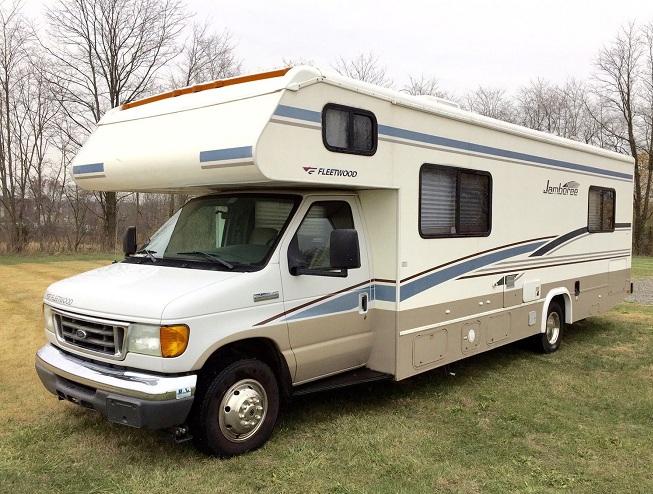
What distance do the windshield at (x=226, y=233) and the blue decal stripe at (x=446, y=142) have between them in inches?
31.9

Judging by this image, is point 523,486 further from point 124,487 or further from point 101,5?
point 101,5

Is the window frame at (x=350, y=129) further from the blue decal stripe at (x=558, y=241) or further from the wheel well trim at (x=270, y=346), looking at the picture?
the blue decal stripe at (x=558, y=241)

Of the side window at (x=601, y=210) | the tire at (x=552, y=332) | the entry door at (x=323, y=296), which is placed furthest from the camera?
the side window at (x=601, y=210)

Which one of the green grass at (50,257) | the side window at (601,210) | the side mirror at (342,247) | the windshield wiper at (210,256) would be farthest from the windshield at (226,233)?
the green grass at (50,257)

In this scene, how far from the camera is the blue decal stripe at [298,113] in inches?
176

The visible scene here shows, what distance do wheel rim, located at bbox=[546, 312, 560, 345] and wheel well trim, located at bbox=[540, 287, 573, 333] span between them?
206 millimetres

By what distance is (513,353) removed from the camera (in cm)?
Answer: 834

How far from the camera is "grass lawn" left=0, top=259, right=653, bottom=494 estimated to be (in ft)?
13.9

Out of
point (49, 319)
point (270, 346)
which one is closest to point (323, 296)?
point (270, 346)

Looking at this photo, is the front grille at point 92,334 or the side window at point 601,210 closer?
the front grille at point 92,334

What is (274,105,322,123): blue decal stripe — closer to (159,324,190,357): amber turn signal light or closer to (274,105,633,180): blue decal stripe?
(274,105,633,180): blue decal stripe

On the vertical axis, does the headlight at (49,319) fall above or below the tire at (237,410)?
above

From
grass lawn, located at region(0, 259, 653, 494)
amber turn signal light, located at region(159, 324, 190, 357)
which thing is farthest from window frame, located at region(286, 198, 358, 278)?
grass lawn, located at region(0, 259, 653, 494)

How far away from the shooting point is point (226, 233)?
5.17 meters
